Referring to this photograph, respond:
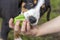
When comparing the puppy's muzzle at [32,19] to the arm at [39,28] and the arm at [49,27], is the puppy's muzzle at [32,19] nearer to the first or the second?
the arm at [39,28]

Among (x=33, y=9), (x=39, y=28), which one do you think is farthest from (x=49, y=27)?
(x=33, y=9)

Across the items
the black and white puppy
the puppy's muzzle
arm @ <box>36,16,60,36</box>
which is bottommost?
arm @ <box>36,16,60,36</box>

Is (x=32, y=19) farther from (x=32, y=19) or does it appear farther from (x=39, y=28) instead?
(x=39, y=28)

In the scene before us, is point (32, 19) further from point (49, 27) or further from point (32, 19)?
point (49, 27)

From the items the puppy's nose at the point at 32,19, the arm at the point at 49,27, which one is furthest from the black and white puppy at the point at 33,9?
the arm at the point at 49,27

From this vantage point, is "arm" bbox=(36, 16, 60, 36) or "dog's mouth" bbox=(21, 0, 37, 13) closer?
"dog's mouth" bbox=(21, 0, 37, 13)

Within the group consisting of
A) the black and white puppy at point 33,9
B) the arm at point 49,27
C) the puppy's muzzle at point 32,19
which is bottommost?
the arm at point 49,27

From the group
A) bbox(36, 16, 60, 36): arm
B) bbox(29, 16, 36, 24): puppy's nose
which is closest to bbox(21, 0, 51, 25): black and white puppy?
bbox(29, 16, 36, 24): puppy's nose

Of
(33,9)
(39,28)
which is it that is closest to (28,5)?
(33,9)

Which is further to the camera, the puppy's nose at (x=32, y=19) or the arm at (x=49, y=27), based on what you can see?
the arm at (x=49, y=27)

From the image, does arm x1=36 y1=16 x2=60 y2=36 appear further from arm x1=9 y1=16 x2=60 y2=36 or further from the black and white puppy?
the black and white puppy

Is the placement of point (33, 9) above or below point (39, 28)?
above

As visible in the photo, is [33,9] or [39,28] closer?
[33,9]

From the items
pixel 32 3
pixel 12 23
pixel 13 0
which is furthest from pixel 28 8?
pixel 13 0
